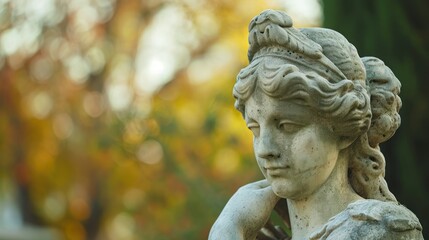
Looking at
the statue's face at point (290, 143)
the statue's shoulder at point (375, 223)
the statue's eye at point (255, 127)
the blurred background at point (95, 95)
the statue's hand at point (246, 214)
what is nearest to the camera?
the statue's shoulder at point (375, 223)

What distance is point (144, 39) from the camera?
2325 cm

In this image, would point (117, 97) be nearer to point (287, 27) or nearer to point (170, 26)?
point (170, 26)

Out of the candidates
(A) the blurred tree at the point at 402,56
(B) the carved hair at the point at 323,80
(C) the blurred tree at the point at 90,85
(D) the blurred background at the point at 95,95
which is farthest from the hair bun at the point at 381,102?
(C) the blurred tree at the point at 90,85

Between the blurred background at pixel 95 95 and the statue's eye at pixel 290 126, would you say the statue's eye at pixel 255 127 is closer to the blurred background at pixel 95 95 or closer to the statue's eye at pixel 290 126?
the statue's eye at pixel 290 126

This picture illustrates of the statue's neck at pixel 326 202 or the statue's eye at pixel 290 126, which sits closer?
the statue's eye at pixel 290 126

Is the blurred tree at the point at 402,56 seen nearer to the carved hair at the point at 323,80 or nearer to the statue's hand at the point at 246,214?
the statue's hand at the point at 246,214

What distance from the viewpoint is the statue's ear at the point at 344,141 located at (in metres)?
4.73

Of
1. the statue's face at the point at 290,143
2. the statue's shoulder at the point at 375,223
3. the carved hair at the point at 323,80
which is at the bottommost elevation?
the statue's shoulder at the point at 375,223

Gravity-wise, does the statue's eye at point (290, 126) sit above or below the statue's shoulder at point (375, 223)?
above

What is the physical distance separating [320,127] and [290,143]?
0.15 metres

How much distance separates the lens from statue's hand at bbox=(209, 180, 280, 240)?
488 centimetres

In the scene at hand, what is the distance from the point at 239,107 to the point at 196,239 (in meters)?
8.52

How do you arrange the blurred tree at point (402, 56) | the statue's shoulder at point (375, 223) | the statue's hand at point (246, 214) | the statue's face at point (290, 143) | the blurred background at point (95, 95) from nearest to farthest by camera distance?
the statue's shoulder at point (375, 223) → the statue's face at point (290, 143) → the statue's hand at point (246, 214) → the blurred tree at point (402, 56) → the blurred background at point (95, 95)

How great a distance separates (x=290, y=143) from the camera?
15.1ft
